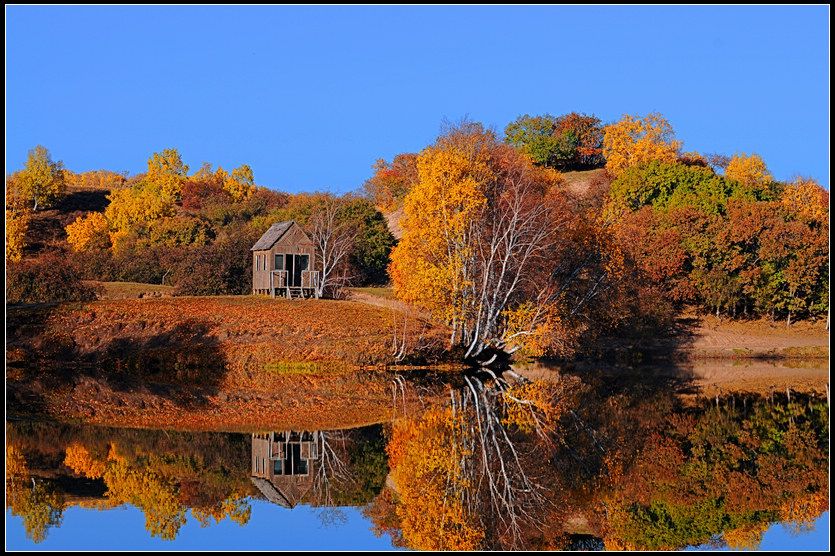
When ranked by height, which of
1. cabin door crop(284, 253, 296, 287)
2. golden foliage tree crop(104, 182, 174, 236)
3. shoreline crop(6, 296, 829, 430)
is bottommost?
shoreline crop(6, 296, 829, 430)

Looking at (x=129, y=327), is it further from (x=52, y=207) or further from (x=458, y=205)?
(x=52, y=207)

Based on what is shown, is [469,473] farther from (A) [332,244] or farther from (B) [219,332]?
(A) [332,244]

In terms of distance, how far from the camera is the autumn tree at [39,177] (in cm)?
8644

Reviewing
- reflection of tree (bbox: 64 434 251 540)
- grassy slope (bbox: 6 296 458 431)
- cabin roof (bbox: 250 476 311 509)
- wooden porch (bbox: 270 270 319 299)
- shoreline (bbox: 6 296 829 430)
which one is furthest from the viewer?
wooden porch (bbox: 270 270 319 299)

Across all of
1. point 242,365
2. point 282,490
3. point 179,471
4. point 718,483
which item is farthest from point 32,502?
point 242,365

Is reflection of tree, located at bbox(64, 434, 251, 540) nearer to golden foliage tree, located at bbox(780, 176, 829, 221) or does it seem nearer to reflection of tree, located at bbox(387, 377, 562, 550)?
reflection of tree, located at bbox(387, 377, 562, 550)

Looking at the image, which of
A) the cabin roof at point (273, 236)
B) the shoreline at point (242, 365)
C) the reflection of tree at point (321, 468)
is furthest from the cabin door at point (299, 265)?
the reflection of tree at point (321, 468)

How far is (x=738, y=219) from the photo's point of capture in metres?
56.8

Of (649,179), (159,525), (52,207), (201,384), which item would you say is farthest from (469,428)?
(52,207)

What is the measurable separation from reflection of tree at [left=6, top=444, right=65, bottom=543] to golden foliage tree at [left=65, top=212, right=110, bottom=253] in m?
A: 61.7

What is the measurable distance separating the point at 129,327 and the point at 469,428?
22.9m

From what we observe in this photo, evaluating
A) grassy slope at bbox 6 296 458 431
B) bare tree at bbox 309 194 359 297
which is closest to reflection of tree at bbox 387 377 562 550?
grassy slope at bbox 6 296 458 431

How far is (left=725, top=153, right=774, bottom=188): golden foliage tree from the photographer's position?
3258 inches

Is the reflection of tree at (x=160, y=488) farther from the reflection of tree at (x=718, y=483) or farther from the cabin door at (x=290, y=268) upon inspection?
the cabin door at (x=290, y=268)
